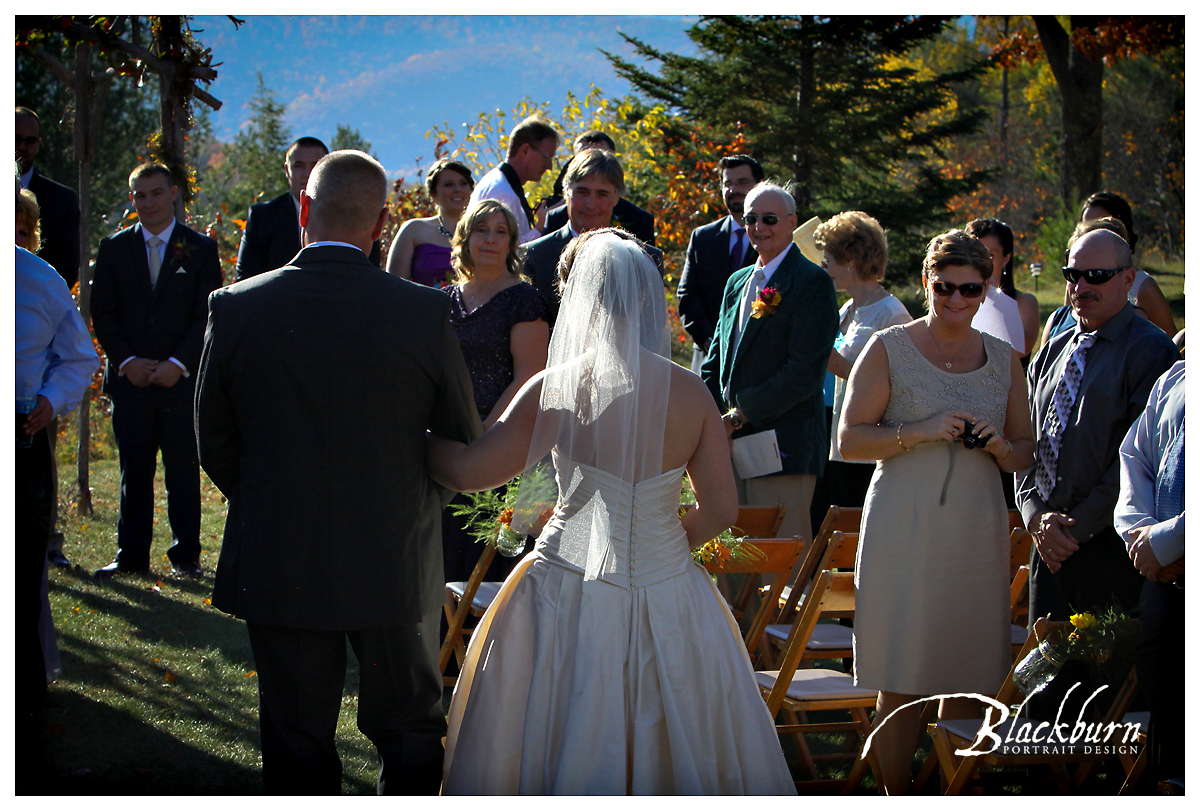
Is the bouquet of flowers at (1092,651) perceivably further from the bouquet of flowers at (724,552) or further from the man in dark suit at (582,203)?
the man in dark suit at (582,203)

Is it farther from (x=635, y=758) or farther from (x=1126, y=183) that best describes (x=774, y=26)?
(x=635, y=758)

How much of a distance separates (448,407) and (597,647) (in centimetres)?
79

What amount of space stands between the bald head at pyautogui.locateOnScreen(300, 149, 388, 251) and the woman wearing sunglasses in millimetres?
1867

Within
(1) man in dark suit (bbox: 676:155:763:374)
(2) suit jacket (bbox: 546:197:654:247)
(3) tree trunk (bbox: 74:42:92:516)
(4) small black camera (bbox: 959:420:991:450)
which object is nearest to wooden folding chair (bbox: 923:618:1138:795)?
(4) small black camera (bbox: 959:420:991:450)

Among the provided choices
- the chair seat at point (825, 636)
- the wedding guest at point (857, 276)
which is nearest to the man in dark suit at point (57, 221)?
the wedding guest at point (857, 276)

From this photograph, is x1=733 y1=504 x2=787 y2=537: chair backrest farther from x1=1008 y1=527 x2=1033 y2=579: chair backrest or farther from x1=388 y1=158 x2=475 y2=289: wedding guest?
x1=388 y1=158 x2=475 y2=289: wedding guest

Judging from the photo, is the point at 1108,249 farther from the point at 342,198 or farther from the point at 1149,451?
the point at 342,198

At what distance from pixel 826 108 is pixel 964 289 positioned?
49.4ft

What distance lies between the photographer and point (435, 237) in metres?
5.93

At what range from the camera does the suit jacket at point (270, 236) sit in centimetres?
607

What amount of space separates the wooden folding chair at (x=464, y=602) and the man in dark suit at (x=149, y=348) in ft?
8.71

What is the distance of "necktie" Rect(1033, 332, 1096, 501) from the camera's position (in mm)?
3572

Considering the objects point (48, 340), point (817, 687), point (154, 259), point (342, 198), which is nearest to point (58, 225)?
point (154, 259)

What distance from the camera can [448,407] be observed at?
9.22ft
